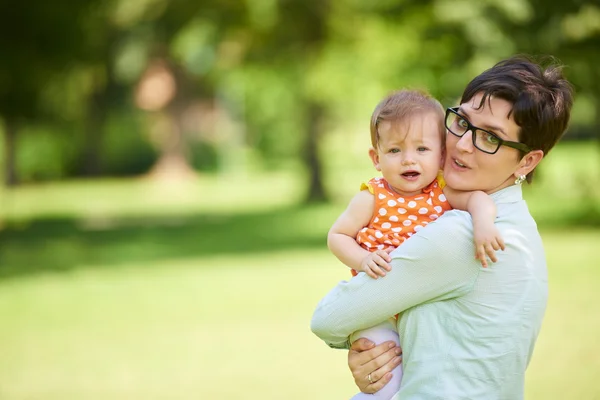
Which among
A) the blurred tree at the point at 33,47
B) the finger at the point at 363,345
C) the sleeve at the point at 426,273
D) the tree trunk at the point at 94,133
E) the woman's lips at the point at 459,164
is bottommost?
the finger at the point at 363,345

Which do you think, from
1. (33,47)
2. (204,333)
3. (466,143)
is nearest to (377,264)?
(466,143)

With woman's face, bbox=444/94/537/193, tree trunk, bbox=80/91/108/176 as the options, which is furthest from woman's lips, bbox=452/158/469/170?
tree trunk, bbox=80/91/108/176

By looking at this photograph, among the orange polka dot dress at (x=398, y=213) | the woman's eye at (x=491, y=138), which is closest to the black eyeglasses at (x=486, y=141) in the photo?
the woman's eye at (x=491, y=138)

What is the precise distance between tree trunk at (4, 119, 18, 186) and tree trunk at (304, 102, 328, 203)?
8965mm

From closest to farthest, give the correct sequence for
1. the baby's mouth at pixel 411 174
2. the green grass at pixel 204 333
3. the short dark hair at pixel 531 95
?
the short dark hair at pixel 531 95 → the baby's mouth at pixel 411 174 → the green grass at pixel 204 333

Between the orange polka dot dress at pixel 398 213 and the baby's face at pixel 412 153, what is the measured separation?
0.12 feet

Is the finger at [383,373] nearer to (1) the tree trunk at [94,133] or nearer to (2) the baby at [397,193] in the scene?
(2) the baby at [397,193]

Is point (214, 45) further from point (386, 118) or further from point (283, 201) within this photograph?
point (386, 118)

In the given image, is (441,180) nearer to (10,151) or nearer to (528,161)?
(528,161)

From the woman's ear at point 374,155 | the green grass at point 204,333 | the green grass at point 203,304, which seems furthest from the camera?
the green grass at point 203,304

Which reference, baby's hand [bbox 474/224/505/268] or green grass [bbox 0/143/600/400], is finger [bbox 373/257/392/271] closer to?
baby's hand [bbox 474/224/505/268]

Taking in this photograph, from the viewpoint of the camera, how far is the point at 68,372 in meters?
8.62

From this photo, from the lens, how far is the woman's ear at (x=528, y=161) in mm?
2896

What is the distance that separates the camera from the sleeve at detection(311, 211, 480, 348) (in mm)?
2770
